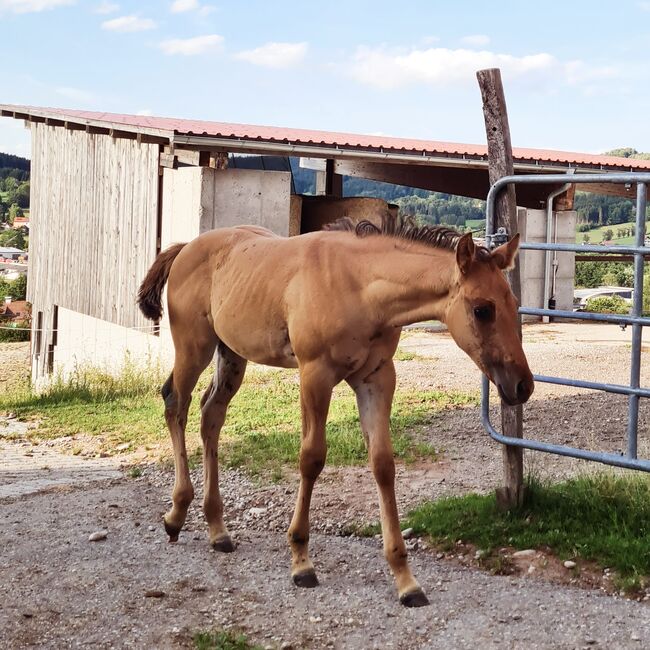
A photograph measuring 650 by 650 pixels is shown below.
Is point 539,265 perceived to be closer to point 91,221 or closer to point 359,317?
point 91,221

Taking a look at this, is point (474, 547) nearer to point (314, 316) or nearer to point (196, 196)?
point (314, 316)

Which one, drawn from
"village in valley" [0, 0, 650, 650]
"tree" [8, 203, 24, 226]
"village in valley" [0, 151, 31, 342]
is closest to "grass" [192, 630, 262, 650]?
"village in valley" [0, 0, 650, 650]

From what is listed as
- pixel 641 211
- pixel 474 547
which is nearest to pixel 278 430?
pixel 474 547

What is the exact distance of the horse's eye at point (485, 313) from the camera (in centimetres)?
426

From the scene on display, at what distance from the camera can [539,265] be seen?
18.0 metres

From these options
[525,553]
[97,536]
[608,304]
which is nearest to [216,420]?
[97,536]

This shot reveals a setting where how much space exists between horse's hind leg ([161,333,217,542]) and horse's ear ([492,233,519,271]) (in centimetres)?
194

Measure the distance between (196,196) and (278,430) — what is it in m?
6.41

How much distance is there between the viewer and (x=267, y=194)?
14.6 meters

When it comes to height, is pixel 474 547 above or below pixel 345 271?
→ below

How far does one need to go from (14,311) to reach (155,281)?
3282 centimetres

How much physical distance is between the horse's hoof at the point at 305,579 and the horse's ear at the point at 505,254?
1765 mm

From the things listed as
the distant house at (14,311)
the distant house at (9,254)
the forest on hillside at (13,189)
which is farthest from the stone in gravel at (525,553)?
the forest on hillside at (13,189)

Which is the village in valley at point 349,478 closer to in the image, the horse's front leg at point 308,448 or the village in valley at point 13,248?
the horse's front leg at point 308,448
